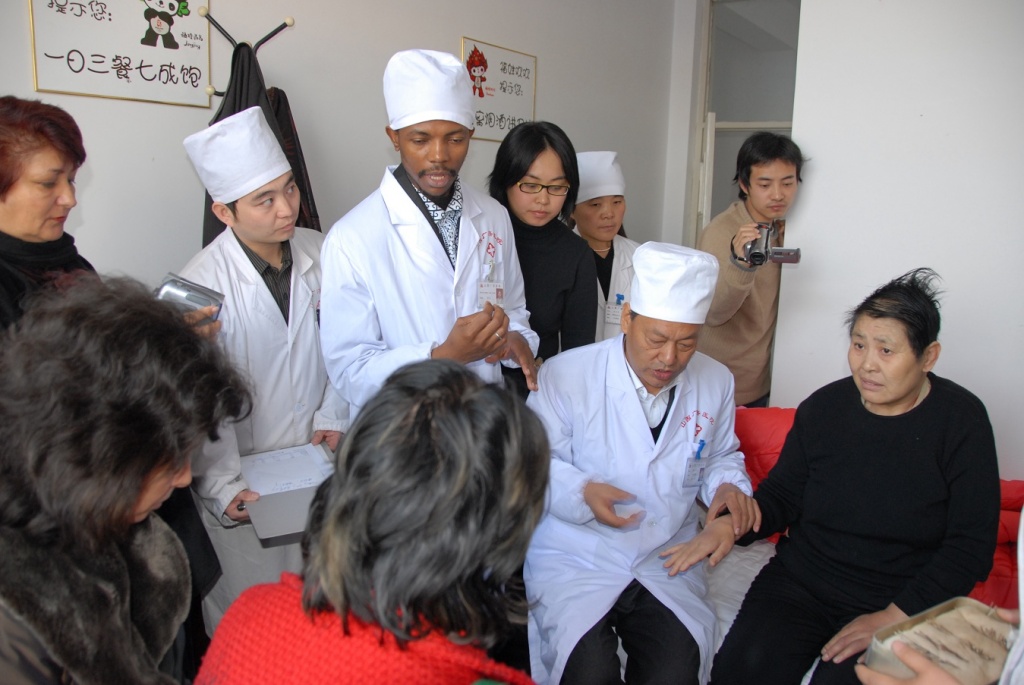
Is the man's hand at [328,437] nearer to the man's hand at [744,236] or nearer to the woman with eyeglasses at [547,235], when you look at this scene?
the woman with eyeglasses at [547,235]

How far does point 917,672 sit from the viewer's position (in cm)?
110

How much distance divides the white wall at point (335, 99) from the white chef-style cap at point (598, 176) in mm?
973

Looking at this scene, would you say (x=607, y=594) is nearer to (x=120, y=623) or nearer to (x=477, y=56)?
(x=120, y=623)

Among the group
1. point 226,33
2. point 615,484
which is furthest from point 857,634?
point 226,33

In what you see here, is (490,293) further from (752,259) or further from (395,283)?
(752,259)

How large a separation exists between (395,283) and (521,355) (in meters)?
0.39

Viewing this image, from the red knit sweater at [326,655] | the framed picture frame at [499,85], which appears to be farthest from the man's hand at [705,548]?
the framed picture frame at [499,85]

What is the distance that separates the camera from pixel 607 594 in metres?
1.63

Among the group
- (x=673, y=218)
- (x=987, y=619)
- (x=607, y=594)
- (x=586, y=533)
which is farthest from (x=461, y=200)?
(x=673, y=218)

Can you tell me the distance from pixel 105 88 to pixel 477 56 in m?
1.80

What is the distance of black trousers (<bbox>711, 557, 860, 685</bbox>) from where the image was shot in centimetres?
156

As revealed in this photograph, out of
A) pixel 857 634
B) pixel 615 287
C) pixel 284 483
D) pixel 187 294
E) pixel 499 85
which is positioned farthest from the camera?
pixel 499 85

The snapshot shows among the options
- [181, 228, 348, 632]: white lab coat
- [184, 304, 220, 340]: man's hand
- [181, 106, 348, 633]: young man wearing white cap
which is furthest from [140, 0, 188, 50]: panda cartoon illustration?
[184, 304, 220, 340]: man's hand

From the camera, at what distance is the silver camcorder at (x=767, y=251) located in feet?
7.59
